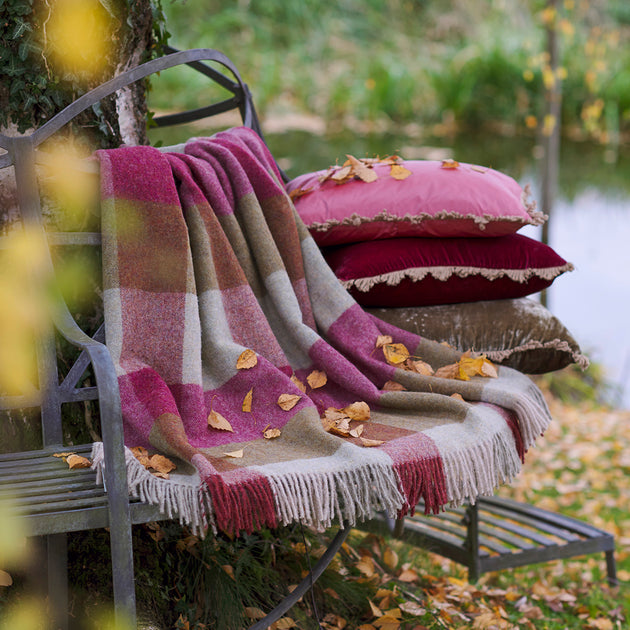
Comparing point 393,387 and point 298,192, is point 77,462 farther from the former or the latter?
point 298,192

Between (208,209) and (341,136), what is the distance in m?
3.56

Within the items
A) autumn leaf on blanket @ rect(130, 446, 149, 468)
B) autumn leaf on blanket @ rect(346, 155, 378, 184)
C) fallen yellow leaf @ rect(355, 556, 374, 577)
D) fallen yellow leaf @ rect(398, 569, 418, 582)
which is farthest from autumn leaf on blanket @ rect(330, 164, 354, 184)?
fallen yellow leaf @ rect(398, 569, 418, 582)

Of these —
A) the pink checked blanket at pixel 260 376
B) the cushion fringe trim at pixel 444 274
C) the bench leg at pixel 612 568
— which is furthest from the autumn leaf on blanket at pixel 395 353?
the bench leg at pixel 612 568

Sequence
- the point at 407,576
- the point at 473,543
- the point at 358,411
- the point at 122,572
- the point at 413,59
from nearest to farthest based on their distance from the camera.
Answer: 1. the point at 122,572
2. the point at 358,411
3. the point at 407,576
4. the point at 473,543
5. the point at 413,59

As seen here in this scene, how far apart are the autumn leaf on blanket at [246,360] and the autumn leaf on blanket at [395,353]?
31 cm

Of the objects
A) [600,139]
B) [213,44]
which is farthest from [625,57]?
[213,44]

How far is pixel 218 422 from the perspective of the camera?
144 centimetres

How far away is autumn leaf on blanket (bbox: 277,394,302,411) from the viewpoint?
1454 millimetres

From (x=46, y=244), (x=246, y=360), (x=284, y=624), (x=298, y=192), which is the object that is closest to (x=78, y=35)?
(x=46, y=244)

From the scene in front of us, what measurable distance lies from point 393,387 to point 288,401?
26cm

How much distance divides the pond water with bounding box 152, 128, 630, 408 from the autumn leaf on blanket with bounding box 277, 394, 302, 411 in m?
3.70

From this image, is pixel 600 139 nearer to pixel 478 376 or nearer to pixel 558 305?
pixel 558 305

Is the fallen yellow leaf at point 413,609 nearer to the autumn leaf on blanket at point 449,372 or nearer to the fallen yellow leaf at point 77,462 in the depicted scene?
the autumn leaf on blanket at point 449,372

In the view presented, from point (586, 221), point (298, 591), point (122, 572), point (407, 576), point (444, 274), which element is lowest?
point (407, 576)
